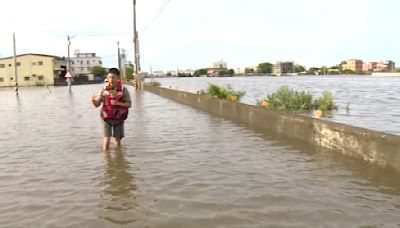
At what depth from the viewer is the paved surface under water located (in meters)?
4.72

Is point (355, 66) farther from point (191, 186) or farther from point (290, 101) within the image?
point (191, 186)

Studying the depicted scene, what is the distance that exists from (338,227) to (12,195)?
4025 millimetres

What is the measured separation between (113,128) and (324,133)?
4044mm

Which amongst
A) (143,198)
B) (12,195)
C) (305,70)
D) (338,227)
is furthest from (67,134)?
(305,70)

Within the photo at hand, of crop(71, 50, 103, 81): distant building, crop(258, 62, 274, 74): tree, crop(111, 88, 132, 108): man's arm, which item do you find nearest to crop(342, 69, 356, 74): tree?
crop(258, 62, 274, 74): tree

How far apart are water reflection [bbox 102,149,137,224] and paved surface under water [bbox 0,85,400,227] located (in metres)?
0.01

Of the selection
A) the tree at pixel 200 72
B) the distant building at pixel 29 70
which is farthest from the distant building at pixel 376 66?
the distant building at pixel 29 70

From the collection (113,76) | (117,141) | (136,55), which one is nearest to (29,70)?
(136,55)

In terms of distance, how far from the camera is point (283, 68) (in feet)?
599

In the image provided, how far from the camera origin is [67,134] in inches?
471

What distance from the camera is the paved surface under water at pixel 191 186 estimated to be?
4723mm

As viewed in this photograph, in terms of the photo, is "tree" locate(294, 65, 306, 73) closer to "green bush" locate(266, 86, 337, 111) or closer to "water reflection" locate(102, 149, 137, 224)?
"green bush" locate(266, 86, 337, 111)

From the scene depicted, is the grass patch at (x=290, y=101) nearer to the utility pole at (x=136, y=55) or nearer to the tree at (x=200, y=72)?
the utility pole at (x=136, y=55)

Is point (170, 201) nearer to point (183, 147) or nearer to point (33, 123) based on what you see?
point (183, 147)
